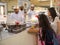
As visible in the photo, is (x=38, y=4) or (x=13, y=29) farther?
(x=38, y=4)

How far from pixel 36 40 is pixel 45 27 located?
370mm

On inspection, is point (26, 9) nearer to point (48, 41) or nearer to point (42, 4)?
point (42, 4)

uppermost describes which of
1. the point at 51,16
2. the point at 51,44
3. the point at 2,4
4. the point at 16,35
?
the point at 2,4

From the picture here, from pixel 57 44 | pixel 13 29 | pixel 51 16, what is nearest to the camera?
pixel 57 44

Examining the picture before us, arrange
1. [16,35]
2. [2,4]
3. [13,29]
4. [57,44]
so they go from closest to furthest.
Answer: [57,44]
[16,35]
[13,29]
[2,4]

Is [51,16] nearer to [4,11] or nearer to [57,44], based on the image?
[57,44]

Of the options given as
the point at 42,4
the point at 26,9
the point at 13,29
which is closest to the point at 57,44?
the point at 13,29

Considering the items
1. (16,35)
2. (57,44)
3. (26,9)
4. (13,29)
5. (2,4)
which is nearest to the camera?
(57,44)

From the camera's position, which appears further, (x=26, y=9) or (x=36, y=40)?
(x=26, y=9)

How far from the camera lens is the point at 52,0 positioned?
5238 millimetres

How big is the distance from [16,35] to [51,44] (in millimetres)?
541

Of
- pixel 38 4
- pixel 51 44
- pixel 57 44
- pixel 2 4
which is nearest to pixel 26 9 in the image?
pixel 38 4

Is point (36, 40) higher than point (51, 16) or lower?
lower

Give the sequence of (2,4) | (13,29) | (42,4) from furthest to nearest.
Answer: (42,4) → (2,4) → (13,29)
